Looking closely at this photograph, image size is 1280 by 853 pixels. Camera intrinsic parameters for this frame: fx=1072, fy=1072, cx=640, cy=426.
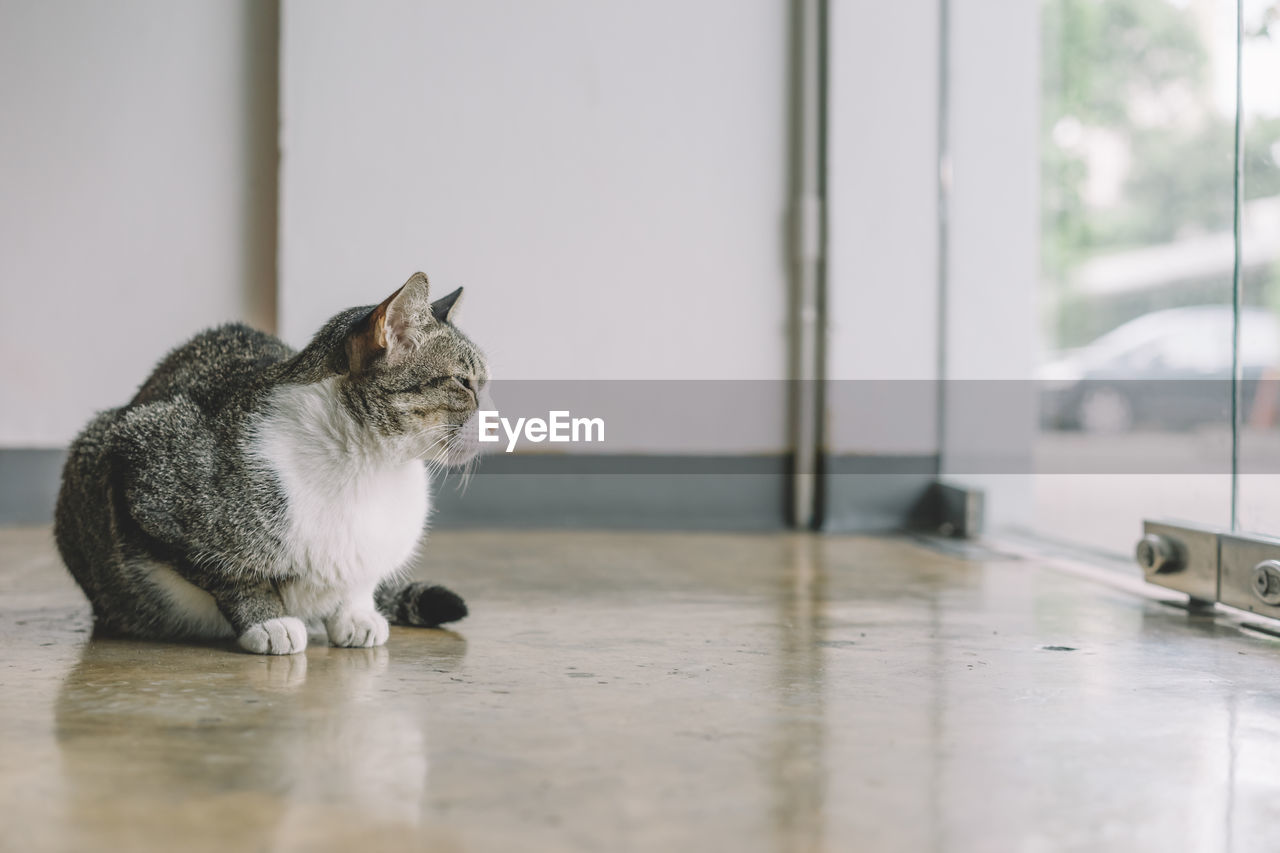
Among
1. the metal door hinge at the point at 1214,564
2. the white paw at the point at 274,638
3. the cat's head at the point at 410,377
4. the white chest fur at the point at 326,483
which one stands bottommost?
the white paw at the point at 274,638

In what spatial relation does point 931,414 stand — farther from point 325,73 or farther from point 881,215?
point 325,73

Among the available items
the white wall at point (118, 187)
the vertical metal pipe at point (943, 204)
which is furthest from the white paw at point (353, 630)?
the vertical metal pipe at point (943, 204)

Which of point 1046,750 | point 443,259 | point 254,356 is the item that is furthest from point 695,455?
point 1046,750

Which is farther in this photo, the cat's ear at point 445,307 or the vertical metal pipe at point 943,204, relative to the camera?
the vertical metal pipe at point 943,204

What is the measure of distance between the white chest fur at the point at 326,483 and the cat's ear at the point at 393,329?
6 centimetres

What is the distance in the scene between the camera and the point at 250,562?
59.5 inches

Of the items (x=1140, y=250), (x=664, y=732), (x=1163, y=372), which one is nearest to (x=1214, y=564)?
(x=664, y=732)

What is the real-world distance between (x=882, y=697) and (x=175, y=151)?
2725 mm

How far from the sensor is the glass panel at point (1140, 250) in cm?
257

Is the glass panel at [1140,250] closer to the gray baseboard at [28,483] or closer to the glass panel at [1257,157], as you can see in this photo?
the glass panel at [1257,157]

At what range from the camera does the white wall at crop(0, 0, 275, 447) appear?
311 centimetres

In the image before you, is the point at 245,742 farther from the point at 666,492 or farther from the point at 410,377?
the point at 666,492

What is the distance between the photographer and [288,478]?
1500 mm

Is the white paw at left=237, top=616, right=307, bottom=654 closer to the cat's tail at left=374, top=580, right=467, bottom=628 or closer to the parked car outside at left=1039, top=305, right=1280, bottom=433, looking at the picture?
the cat's tail at left=374, top=580, right=467, bottom=628
